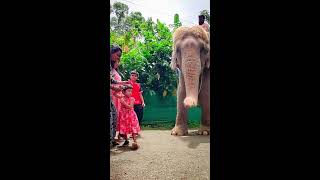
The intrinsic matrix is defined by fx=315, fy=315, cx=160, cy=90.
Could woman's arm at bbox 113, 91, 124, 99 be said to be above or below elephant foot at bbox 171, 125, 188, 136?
above

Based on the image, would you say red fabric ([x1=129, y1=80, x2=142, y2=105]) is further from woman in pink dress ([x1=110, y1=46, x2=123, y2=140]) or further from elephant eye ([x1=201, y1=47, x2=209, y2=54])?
elephant eye ([x1=201, y1=47, x2=209, y2=54])

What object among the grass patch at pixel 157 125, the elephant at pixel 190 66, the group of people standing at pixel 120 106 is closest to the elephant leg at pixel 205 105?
the elephant at pixel 190 66

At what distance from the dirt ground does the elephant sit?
0.37 m

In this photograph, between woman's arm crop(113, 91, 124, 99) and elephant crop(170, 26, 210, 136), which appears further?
elephant crop(170, 26, 210, 136)

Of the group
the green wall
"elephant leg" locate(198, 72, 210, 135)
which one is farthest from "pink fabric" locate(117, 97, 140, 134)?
the green wall

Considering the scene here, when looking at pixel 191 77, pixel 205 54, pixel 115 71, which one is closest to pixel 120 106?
pixel 115 71

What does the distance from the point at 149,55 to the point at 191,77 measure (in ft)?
3.84

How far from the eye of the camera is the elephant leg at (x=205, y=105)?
3.85 m

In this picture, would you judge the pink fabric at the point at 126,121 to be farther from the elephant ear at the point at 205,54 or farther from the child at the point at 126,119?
the elephant ear at the point at 205,54

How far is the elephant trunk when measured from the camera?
11.5 ft
